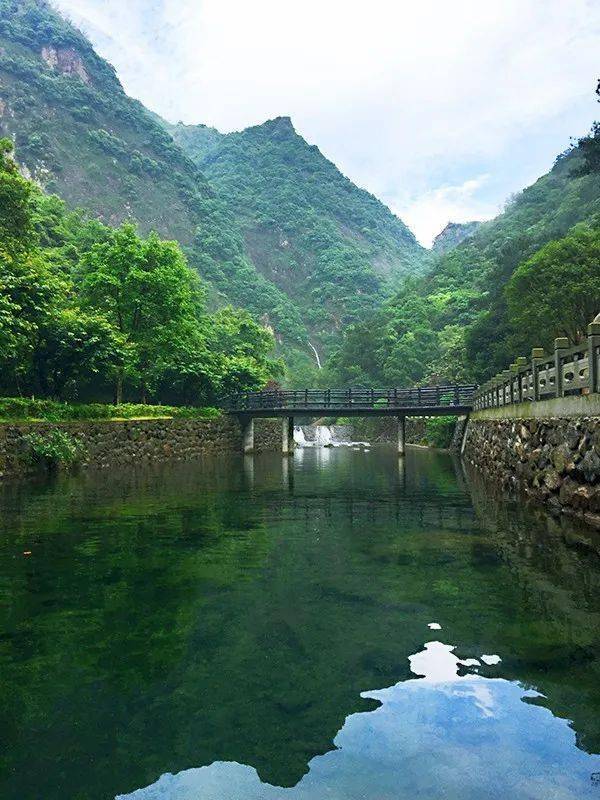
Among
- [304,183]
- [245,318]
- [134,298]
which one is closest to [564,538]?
[134,298]

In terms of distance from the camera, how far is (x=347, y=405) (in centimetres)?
3966

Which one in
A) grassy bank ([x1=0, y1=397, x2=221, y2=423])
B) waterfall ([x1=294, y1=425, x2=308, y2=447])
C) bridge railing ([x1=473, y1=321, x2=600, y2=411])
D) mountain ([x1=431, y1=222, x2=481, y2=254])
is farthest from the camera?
mountain ([x1=431, y1=222, x2=481, y2=254])

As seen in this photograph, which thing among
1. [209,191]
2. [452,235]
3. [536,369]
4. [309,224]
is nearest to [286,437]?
[536,369]

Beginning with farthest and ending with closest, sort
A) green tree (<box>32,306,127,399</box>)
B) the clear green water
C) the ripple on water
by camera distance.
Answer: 1. green tree (<box>32,306,127,399</box>)
2. the clear green water
3. the ripple on water

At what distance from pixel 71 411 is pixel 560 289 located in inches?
1119

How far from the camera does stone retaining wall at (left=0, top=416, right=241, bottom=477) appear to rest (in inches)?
818

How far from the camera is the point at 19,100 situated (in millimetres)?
109188

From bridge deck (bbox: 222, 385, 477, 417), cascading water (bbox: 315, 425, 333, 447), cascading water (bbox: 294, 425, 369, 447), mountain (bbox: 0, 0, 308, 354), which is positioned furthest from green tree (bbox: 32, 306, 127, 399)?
mountain (bbox: 0, 0, 308, 354)

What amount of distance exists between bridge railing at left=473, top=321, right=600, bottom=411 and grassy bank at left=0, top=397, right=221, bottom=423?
1689cm

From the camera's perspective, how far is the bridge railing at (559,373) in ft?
34.2

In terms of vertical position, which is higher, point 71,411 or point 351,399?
point 351,399

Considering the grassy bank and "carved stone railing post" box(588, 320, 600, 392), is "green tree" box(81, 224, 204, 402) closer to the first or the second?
the grassy bank

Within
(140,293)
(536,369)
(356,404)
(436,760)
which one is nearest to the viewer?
(436,760)

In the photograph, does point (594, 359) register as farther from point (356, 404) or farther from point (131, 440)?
point (356, 404)
